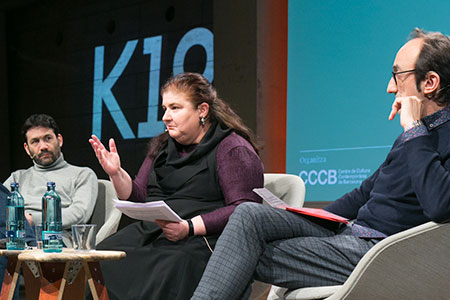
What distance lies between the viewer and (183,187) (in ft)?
8.64

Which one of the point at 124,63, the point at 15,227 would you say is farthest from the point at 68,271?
the point at 124,63

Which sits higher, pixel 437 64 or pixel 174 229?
pixel 437 64

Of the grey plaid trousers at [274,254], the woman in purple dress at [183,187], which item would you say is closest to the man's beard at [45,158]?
the woman in purple dress at [183,187]

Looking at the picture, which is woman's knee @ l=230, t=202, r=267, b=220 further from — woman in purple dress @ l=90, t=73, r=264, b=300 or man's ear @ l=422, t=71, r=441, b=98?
man's ear @ l=422, t=71, r=441, b=98

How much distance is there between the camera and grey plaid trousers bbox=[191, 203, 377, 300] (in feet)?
6.16

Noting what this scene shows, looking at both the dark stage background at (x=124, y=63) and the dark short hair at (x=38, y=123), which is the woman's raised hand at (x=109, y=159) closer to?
the dark short hair at (x=38, y=123)

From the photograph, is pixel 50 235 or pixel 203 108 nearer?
pixel 50 235

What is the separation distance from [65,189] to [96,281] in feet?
4.55

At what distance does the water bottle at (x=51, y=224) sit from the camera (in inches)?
83.1

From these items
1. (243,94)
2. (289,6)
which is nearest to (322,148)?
(243,94)

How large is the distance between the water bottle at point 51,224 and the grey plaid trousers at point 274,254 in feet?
1.92

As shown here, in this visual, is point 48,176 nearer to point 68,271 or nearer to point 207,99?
point 207,99

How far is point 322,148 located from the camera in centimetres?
395

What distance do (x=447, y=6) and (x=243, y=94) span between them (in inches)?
61.9
